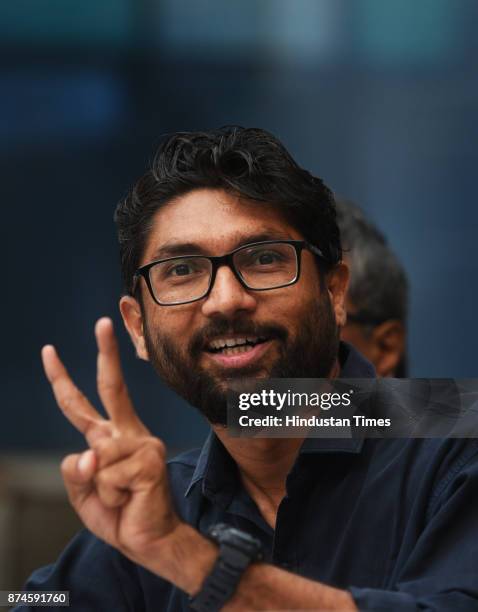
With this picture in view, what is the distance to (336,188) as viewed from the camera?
3992 millimetres

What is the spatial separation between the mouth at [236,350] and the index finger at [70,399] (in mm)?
310

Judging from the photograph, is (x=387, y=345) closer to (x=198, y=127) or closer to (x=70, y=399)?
(x=70, y=399)

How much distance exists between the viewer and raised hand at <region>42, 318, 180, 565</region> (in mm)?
1386

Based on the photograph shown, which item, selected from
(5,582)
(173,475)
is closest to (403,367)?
(173,475)

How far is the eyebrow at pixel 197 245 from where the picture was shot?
5.83 feet

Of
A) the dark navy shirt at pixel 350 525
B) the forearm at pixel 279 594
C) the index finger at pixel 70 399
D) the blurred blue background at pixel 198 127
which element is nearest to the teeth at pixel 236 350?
the dark navy shirt at pixel 350 525

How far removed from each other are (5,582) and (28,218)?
1784 millimetres

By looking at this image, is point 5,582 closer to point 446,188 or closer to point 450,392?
point 450,392

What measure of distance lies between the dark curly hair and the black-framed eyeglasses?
87 mm

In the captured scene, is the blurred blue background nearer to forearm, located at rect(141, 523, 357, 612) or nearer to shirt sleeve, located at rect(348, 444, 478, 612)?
shirt sleeve, located at rect(348, 444, 478, 612)

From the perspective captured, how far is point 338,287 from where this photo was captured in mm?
2021

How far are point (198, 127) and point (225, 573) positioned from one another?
282 centimetres

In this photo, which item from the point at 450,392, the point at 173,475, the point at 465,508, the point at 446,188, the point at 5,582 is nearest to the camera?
the point at 465,508

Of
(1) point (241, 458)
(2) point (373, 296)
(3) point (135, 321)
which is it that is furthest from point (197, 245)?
(2) point (373, 296)
